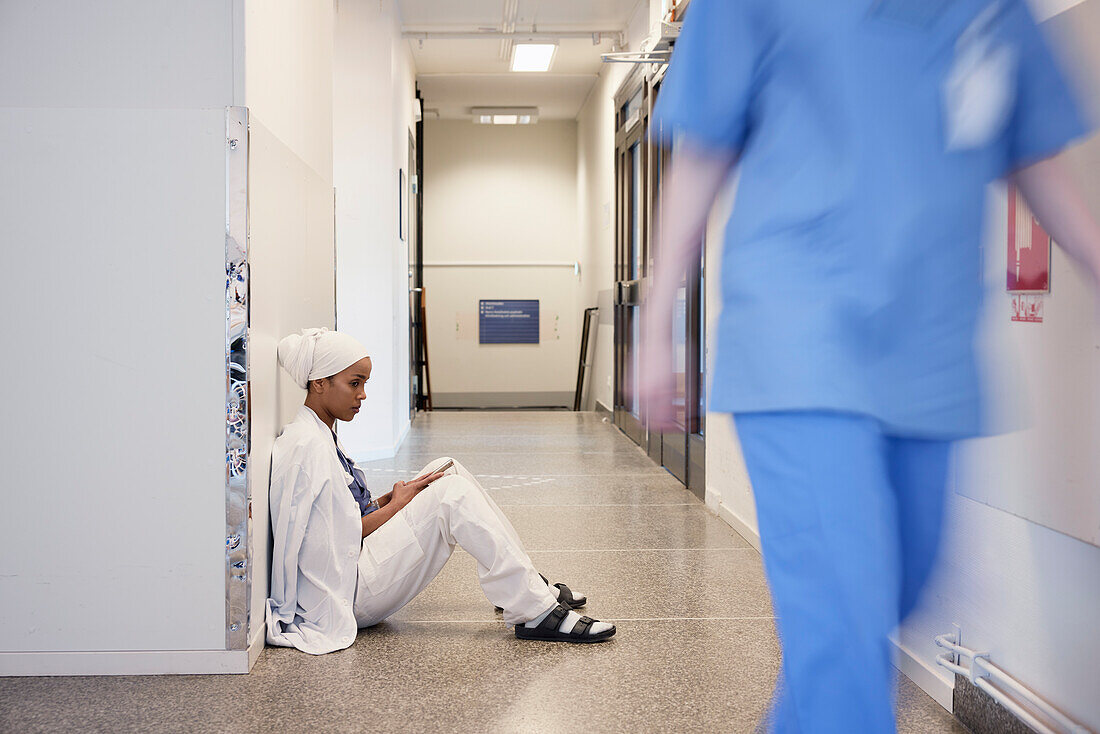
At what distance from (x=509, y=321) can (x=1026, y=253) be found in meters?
10.5

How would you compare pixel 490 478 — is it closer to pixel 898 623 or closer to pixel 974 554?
pixel 974 554

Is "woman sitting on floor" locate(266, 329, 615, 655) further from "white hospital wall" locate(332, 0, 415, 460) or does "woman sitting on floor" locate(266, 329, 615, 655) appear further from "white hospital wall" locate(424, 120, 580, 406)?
"white hospital wall" locate(424, 120, 580, 406)

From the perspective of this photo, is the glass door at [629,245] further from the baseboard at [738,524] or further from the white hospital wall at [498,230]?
the white hospital wall at [498,230]

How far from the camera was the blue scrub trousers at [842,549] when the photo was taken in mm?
1029

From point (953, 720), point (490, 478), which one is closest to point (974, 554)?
point (953, 720)

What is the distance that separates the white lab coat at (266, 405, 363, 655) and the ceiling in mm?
5133

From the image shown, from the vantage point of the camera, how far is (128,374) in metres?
2.43

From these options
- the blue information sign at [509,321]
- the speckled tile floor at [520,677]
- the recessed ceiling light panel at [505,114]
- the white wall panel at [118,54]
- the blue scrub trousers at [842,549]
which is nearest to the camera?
the blue scrub trousers at [842,549]

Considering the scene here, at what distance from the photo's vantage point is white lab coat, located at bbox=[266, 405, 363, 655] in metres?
2.62

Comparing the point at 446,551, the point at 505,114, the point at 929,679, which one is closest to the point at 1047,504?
the point at 929,679

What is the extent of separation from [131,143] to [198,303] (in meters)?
0.41

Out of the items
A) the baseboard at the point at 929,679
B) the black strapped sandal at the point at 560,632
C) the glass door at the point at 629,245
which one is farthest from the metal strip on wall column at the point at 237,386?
the glass door at the point at 629,245

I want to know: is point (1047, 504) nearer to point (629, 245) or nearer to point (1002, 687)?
point (1002, 687)

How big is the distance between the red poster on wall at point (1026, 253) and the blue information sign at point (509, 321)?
34.1 ft
